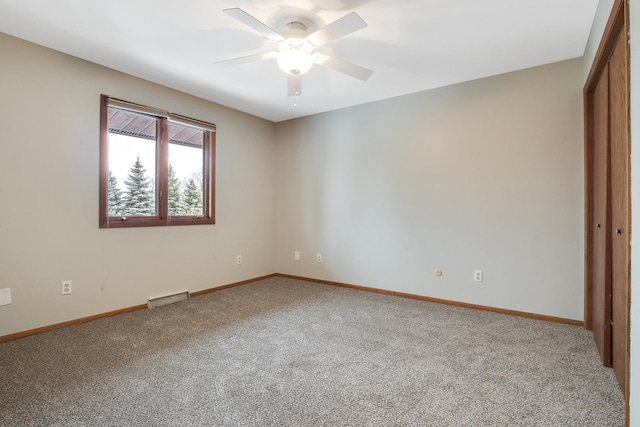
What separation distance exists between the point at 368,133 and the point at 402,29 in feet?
5.46

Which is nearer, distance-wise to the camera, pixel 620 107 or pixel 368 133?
pixel 620 107

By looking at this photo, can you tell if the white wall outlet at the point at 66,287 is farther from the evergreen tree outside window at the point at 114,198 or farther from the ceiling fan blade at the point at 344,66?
the ceiling fan blade at the point at 344,66

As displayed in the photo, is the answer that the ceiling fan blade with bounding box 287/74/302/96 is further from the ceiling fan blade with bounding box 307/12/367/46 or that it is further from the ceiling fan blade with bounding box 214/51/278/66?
the ceiling fan blade with bounding box 307/12/367/46

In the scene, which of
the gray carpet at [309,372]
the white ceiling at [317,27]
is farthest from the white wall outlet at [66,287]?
the white ceiling at [317,27]

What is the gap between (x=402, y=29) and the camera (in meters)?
2.31

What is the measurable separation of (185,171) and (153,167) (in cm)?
39

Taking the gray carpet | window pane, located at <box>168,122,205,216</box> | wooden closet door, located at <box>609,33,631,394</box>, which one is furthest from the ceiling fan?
the gray carpet

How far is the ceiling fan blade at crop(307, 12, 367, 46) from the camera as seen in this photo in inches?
69.2

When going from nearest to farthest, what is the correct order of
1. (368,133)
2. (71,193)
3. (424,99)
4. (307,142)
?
(71,193) → (424,99) → (368,133) → (307,142)

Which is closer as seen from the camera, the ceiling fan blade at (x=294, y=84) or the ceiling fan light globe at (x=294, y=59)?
the ceiling fan light globe at (x=294, y=59)

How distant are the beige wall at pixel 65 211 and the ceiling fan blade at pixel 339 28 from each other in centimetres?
215

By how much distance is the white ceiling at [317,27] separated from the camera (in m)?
2.07

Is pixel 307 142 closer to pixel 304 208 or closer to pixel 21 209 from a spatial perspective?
pixel 304 208

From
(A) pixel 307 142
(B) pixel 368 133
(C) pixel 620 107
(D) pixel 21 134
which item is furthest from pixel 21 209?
(C) pixel 620 107
